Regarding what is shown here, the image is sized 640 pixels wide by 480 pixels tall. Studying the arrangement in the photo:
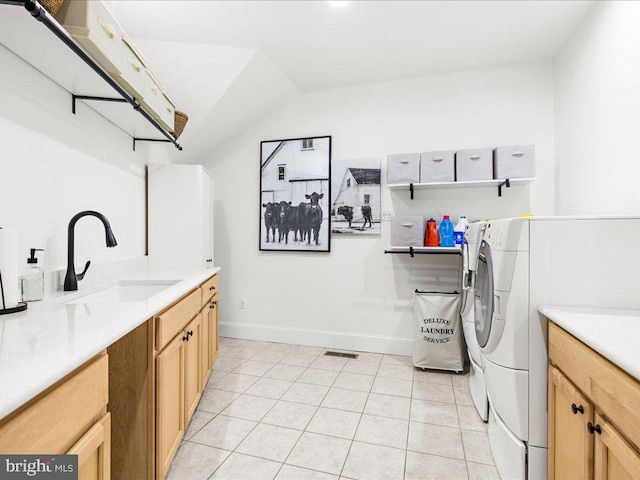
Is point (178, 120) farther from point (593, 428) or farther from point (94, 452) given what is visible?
point (593, 428)

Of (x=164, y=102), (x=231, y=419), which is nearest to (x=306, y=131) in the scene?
(x=164, y=102)

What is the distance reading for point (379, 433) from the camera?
2.02m

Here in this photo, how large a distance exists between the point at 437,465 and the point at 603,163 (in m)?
2.05

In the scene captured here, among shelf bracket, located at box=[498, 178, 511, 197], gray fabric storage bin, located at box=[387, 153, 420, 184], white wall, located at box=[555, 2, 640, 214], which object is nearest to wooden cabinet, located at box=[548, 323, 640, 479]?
white wall, located at box=[555, 2, 640, 214]

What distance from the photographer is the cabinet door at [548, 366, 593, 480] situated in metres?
1.08

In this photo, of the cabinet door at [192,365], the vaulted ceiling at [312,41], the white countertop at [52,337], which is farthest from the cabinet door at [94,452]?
the vaulted ceiling at [312,41]

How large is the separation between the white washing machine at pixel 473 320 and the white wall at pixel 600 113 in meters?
0.78

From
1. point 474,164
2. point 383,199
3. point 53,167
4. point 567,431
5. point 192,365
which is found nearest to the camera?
point 567,431

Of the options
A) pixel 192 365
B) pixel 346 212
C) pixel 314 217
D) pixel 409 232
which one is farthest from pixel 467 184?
pixel 192 365

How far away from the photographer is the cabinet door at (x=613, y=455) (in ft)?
2.77

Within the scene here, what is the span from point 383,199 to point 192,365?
7.19 feet

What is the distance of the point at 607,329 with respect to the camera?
1.16m

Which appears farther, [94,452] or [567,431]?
[567,431]
